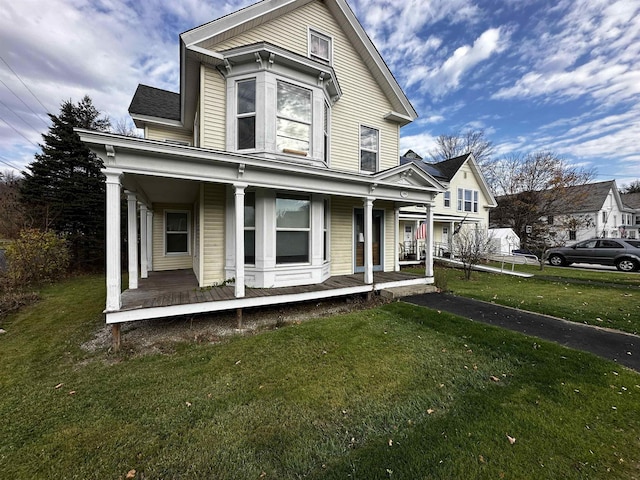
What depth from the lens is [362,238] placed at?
9.80 metres

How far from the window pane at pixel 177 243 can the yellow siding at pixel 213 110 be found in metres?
5.81

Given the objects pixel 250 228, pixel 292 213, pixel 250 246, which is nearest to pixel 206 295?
pixel 250 246

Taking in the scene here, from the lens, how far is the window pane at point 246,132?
6.80 meters

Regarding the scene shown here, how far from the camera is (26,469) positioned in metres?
2.32

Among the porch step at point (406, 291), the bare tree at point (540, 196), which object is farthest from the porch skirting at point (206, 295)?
the bare tree at point (540, 196)

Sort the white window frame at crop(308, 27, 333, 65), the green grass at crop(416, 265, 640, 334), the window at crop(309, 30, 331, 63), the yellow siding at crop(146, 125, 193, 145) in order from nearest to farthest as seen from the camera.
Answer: the green grass at crop(416, 265, 640, 334) → the white window frame at crop(308, 27, 333, 65) → the window at crop(309, 30, 331, 63) → the yellow siding at crop(146, 125, 193, 145)

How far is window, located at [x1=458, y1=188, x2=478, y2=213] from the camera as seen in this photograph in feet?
65.9

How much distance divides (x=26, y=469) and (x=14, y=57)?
17185 millimetres

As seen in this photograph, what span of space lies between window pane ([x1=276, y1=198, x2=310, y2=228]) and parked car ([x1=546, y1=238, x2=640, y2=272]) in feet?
58.6

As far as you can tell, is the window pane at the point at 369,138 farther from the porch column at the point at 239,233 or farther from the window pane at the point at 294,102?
the porch column at the point at 239,233

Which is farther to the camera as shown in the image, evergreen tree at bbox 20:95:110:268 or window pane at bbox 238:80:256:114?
evergreen tree at bbox 20:95:110:268

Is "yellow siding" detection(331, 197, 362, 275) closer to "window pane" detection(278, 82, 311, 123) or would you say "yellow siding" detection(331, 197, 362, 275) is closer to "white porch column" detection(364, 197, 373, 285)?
"white porch column" detection(364, 197, 373, 285)

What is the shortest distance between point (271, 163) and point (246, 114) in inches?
75.6

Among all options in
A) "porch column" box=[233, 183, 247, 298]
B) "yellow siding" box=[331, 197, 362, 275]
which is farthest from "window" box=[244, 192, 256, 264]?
"yellow siding" box=[331, 197, 362, 275]
